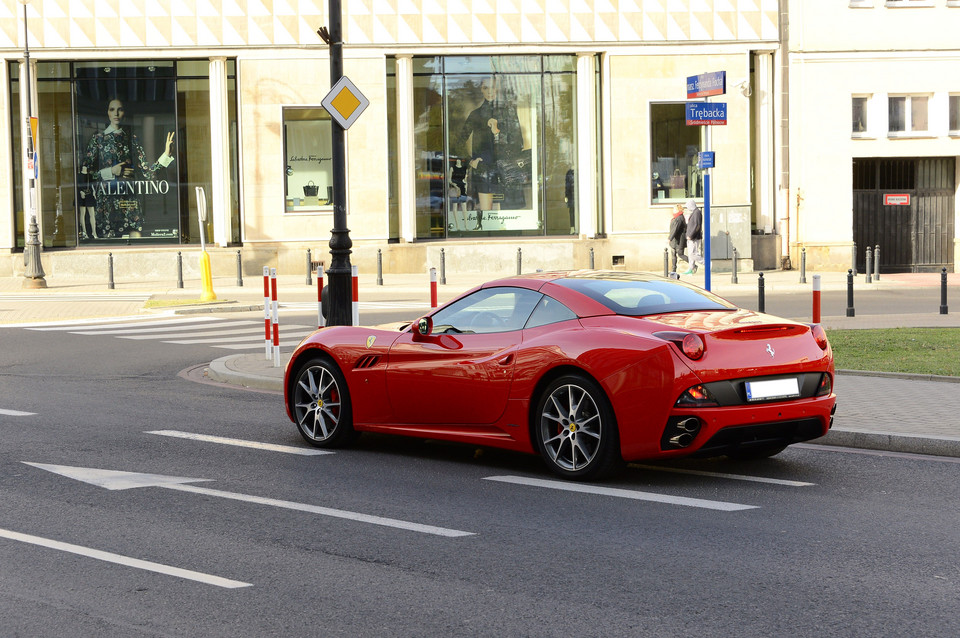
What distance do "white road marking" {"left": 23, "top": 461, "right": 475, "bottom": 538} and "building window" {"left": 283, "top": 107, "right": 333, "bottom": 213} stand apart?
25.6 metres

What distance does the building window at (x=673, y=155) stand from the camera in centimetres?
3450

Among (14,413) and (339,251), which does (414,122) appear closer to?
(339,251)

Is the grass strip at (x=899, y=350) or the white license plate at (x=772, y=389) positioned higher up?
the white license plate at (x=772, y=389)

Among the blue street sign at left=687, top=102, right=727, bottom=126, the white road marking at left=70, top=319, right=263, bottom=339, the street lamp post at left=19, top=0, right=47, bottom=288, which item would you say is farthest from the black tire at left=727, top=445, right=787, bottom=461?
the street lamp post at left=19, top=0, right=47, bottom=288

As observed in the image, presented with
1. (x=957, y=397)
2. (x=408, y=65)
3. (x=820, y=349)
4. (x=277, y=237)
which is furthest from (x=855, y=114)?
(x=820, y=349)

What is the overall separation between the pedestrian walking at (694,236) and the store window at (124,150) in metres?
12.4

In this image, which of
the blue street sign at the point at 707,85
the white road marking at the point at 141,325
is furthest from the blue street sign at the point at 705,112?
the white road marking at the point at 141,325

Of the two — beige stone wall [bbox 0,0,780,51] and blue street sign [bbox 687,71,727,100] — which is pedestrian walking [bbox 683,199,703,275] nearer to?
beige stone wall [bbox 0,0,780,51]

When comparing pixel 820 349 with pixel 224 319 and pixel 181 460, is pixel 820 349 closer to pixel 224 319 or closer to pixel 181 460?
pixel 181 460

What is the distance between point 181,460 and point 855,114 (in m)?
29.8

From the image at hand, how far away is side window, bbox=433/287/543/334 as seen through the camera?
28.8 ft

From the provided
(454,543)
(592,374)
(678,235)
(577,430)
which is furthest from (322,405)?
(678,235)

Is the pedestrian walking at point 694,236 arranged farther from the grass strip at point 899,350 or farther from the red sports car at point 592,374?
the red sports car at point 592,374

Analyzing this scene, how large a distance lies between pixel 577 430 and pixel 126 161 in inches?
1120
